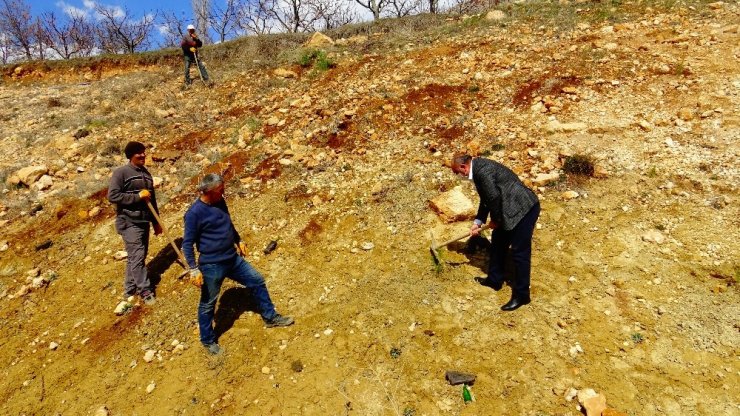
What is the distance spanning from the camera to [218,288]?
3859 millimetres

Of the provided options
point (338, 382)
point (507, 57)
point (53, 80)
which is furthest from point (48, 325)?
point (53, 80)

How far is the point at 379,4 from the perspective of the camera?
22.7 meters

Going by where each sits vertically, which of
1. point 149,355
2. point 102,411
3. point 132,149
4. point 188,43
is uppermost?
point 188,43

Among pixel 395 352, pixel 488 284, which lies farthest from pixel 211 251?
pixel 488 284

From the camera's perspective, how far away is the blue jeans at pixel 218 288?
3.76 metres

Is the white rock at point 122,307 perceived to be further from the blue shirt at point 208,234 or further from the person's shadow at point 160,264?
the blue shirt at point 208,234

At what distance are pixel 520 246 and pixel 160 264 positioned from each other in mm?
4459

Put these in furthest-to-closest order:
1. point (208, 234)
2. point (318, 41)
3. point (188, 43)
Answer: point (318, 41) < point (188, 43) < point (208, 234)

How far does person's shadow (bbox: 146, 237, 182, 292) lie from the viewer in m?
5.22

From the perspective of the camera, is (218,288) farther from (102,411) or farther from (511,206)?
(511,206)

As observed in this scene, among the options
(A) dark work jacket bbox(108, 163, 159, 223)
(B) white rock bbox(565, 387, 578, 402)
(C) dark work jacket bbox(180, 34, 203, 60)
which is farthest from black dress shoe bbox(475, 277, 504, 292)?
(C) dark work jacket bbox(180, 34, 203, 60)

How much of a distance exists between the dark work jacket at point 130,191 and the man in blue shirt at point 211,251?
1.37 metres

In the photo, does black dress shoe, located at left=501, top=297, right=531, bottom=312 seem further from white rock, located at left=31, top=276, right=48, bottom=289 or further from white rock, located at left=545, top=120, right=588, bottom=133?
white rock, located at left=31, top=276, right=48, bottom=289

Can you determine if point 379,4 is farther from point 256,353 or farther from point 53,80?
→ point 256,353
